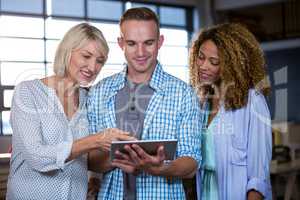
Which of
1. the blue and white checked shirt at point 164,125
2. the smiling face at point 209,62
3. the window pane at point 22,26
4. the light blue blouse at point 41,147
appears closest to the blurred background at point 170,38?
the window pane at point 22,26

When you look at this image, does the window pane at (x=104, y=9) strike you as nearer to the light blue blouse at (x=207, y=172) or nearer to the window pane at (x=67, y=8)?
the window pane at (x=67, y=8)

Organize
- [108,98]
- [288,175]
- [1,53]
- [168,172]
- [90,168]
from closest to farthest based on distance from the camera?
[168,172]
[108,98]
[90,168]
[288,175]
[1,53]

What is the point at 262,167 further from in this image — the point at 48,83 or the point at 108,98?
the point at 48,83

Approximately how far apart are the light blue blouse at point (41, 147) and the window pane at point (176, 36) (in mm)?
7127

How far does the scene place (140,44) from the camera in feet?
6.31

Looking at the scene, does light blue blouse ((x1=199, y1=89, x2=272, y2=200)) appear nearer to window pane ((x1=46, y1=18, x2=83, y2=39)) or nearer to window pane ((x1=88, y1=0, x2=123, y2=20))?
window pane ((x1=46, y1=18, x2=83, y2=39))

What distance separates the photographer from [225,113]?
87.9 inches

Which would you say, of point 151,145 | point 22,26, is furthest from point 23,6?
point 151,145

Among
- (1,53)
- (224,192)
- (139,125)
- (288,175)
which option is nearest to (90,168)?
(139,125)

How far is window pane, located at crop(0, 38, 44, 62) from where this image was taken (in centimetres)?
754

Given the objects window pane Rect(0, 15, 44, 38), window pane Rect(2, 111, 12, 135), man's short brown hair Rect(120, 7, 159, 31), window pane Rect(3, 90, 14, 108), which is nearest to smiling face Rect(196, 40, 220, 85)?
man's short brown hair Rect(120, 7, 159, 31)

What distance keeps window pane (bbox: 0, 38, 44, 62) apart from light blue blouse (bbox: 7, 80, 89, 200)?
227 inches

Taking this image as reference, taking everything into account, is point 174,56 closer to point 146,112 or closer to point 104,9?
point 104,9

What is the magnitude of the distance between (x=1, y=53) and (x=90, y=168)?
5.77m
